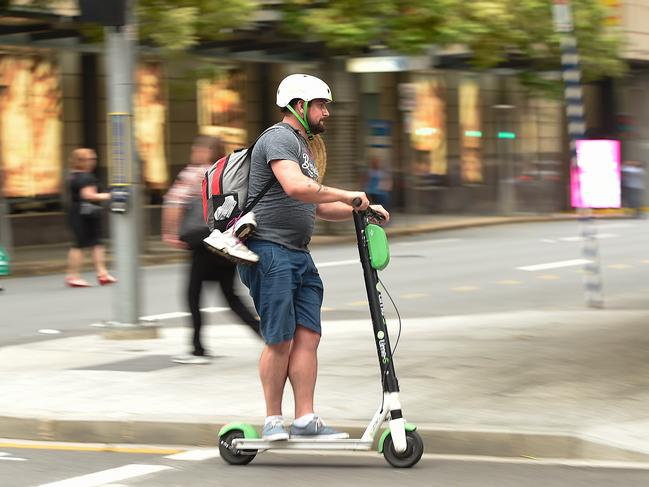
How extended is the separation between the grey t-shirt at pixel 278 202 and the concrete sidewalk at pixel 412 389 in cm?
116

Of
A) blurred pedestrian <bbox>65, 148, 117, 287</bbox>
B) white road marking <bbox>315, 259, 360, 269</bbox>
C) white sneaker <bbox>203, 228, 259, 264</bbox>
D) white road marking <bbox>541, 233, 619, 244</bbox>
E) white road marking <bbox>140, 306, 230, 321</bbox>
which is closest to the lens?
white sneaker <bbox>203, 228, 259, 264</bbox>

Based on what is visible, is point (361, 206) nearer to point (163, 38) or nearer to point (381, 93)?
point (163, 38)

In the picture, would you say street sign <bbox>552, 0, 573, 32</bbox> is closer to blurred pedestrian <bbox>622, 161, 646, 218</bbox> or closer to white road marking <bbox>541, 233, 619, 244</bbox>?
white road marking <bbox>541, 233, 619, 244</bbox>

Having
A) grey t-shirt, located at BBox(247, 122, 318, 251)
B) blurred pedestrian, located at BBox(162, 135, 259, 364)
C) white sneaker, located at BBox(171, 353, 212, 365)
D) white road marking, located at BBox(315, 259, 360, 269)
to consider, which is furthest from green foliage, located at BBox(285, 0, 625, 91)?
grey t-shirt, located at BBox(247, 122, 318, 251)

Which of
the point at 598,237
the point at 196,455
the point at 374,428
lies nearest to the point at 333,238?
the point at 598,237

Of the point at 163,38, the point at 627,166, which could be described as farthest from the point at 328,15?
the point at 627,166

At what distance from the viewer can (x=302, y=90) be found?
661 cm

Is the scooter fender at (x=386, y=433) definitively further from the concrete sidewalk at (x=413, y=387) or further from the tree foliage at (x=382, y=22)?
the tree foliage at (x=382, y=22)

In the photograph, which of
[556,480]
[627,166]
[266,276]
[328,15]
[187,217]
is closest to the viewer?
[556,480]

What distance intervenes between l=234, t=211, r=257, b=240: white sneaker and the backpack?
77 mm

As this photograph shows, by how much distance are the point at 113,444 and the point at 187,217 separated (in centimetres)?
284

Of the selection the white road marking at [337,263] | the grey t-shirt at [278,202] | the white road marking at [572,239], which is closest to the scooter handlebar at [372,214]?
the grey t-shirt at [278,202]

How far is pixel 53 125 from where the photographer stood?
88.0 ft

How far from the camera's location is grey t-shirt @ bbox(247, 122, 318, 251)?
660 cm
